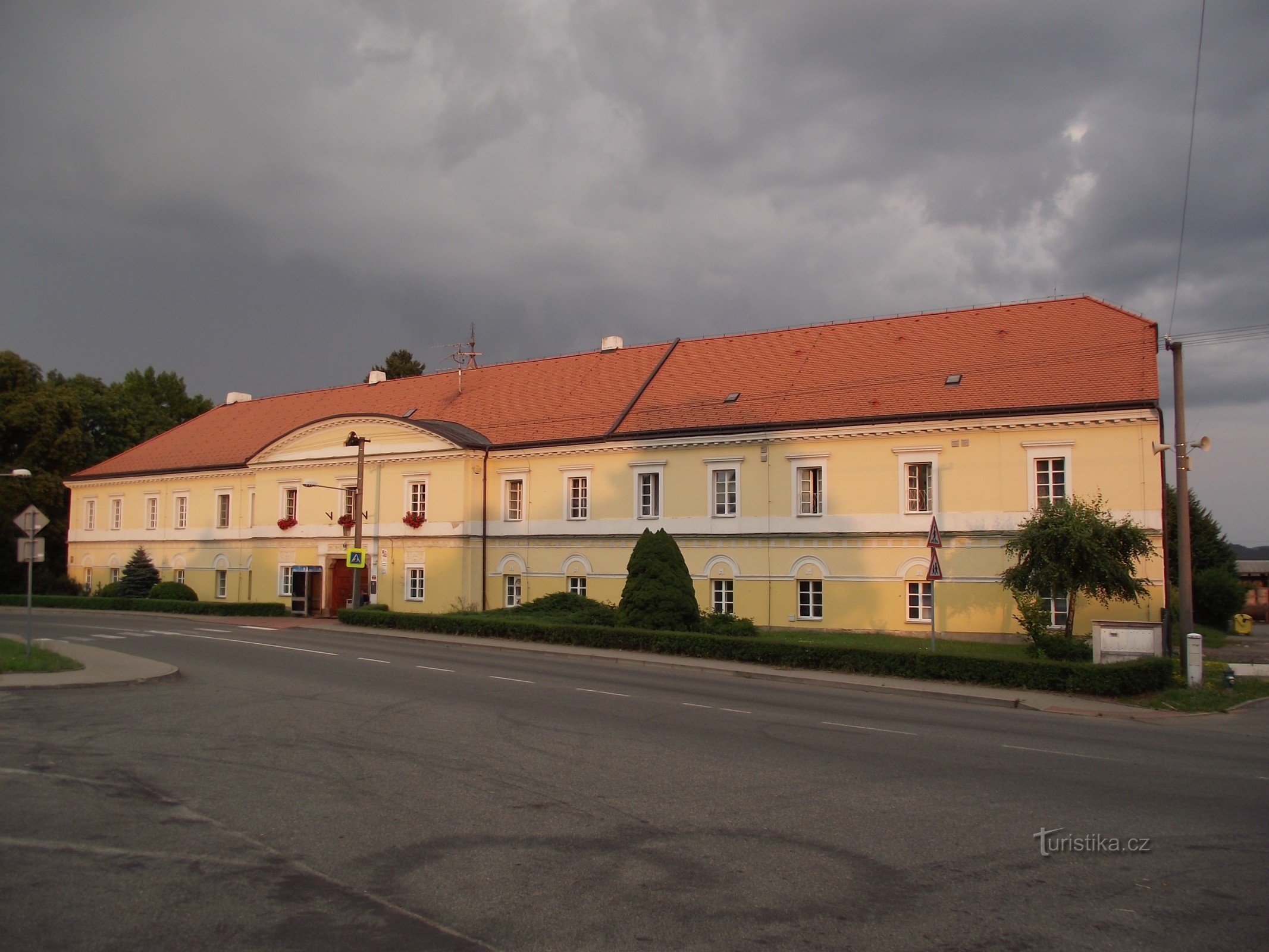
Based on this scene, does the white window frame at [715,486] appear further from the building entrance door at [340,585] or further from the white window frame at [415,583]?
the building entrance door at [340,585]

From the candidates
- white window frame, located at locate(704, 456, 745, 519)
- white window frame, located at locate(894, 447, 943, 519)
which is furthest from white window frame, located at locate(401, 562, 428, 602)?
white window frame, located at locate(894, 447, 943, 519)

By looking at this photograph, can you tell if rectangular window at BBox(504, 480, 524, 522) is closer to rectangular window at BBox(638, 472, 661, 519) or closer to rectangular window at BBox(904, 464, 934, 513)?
rectangular window at BBox(638, 472, 661, 519)

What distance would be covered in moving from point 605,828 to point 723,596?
2537cm

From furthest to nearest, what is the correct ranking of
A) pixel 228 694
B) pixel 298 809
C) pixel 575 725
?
pixel 228 694, pixel 575 725, pixel 298 809

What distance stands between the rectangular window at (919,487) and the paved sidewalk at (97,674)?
21.1 meters

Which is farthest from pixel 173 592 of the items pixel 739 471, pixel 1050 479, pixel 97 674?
pixel 1050 479

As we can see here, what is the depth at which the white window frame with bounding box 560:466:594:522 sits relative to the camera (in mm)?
36906

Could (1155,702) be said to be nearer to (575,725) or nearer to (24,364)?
(575,725)

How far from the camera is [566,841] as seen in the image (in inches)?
321

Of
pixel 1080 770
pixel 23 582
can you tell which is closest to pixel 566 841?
pixel 1080 770

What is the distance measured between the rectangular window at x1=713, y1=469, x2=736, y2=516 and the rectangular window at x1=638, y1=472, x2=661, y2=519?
2.19 m

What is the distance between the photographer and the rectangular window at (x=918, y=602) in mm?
30281

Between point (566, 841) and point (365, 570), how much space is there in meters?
34.3

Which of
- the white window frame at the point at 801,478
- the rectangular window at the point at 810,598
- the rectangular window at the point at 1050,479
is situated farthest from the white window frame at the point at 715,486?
the rectangular window at the point at 1050,479
